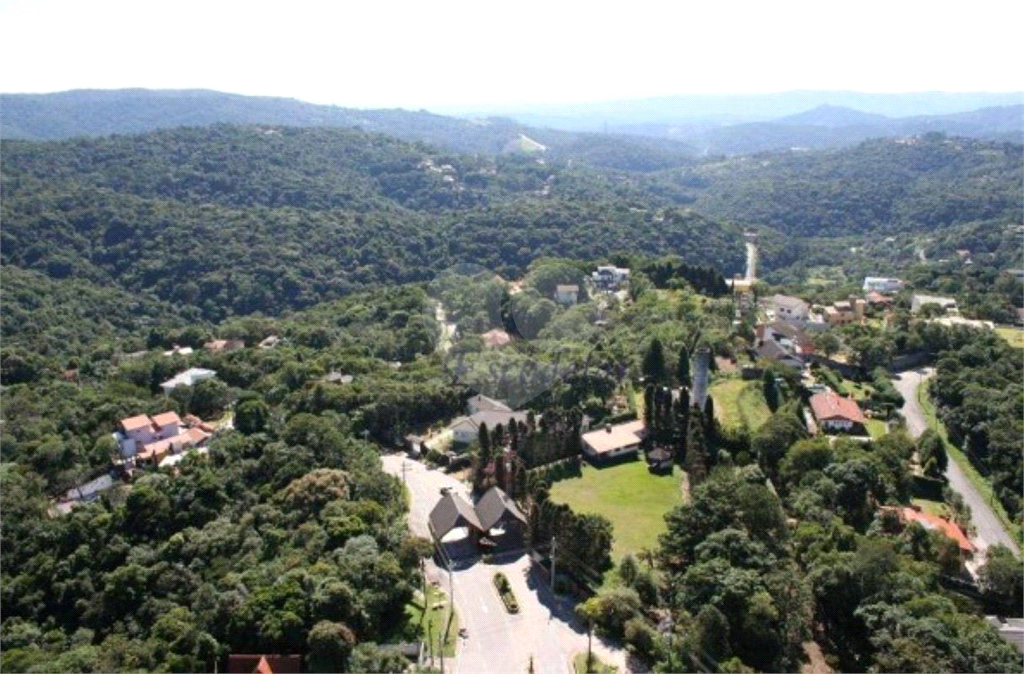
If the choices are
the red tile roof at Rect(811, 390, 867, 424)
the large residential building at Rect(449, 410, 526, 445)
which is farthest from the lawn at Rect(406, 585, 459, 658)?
the red tile roof at Rect(811, 390, 867, 424)

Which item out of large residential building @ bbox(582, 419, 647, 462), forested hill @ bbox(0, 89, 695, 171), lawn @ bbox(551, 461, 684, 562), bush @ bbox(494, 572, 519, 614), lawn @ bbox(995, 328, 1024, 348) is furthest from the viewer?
forested hill @ bbox(0, 89, 695, 171)

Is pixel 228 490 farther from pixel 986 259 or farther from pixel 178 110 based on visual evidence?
pixel 178 110

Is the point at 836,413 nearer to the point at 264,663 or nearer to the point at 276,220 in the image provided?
the point at 264,663

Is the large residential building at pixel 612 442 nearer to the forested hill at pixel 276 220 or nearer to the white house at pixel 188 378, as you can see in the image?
the white house at pixel 188 378

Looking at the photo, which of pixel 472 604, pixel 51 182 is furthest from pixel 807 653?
pixel 51 182

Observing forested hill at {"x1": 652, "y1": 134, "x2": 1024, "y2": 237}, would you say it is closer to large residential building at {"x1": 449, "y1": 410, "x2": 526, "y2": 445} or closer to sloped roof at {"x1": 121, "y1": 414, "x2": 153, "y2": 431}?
large residential building at {"x1": 449, "y1": 410, "x2": 526, "y2": 445}

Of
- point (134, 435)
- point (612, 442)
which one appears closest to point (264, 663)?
point (612, 442)
